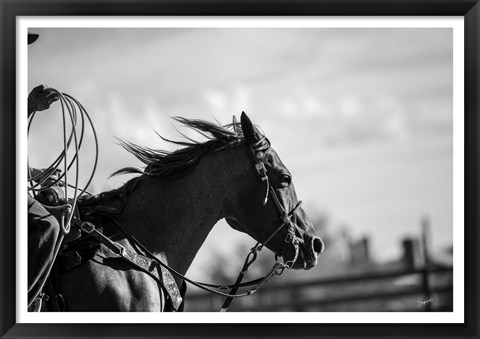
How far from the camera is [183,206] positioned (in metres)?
7.28

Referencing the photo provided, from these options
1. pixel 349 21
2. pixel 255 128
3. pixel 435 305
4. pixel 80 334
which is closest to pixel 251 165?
pixel 255 128

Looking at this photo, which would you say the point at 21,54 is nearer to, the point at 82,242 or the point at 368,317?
the point at 82,242

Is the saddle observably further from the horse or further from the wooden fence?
the wooden fence

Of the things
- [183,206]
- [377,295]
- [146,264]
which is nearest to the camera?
[146,264]

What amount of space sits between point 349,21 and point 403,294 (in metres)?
8.60

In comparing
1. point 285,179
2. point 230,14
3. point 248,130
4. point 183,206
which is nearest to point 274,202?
point 285,179

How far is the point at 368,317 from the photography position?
6.92 m

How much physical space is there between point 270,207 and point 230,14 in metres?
1.46

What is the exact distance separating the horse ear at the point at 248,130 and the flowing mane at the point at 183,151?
141mm

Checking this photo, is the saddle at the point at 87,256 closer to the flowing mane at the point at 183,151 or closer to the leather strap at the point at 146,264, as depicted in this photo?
the leather strap at the point at 146,264

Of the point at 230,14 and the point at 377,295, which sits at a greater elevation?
the point at 230,14

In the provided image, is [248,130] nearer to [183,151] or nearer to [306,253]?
[183,151]

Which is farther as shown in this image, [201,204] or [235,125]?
[235,125]

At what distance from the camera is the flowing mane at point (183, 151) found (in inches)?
290
